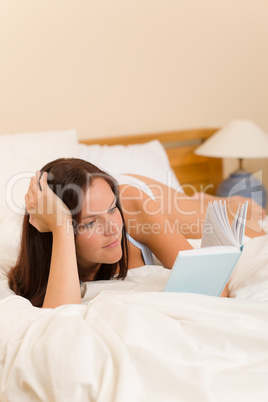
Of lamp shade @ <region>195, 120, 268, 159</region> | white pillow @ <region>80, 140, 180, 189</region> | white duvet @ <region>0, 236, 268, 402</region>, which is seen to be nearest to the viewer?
white duvet @ <region>0, 236, 268, 402</region>

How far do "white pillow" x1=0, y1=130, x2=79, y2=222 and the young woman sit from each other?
36 cm

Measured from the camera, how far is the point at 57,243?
1.35 meters

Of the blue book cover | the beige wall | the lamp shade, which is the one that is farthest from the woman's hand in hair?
the lamp shade

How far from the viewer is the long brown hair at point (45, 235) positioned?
4.50 ft

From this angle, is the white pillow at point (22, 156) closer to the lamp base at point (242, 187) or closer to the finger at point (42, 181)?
the finger at point (42, 181)

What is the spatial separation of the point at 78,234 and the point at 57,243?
7 centimetres

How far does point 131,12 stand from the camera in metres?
2.65

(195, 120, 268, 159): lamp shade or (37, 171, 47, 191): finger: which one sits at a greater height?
(37, 171, 47, 191): finger

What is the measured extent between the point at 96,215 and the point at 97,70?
53.5 inches

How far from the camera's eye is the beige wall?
90.5 inches

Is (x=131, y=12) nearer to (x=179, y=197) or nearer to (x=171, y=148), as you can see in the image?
(x=171, y=148)

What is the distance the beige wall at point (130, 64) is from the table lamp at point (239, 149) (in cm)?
28

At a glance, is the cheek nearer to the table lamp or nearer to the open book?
the open book

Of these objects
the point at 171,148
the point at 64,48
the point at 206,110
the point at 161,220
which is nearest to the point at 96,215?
the point at 161,220
